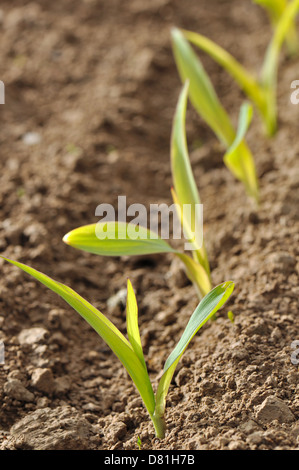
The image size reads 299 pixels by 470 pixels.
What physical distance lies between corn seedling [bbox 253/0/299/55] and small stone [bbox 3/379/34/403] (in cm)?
154

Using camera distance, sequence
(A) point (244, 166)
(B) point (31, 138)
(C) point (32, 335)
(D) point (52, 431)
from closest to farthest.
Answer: (D) point (52, 431) < (C) point (32, 335) < (A) point (244, 166) < (B) point (31, 138)

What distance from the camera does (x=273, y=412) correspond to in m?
1.14

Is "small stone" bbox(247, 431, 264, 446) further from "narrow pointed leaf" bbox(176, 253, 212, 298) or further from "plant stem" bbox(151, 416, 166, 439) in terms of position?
"narrow pointed leaf" bbox(176, 253, 212, 298)

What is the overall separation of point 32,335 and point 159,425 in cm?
41

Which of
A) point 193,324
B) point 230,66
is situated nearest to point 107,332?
point 193,324

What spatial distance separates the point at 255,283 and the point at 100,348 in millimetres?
434

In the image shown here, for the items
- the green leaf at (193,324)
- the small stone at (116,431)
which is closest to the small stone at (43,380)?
the small stone at (116,431)

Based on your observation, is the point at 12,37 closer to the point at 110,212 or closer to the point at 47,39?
the point at 47,39

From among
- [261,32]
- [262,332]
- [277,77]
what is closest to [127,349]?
[262,332]

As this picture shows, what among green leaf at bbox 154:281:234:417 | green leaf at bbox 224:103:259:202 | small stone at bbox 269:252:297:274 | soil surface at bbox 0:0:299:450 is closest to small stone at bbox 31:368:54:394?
soil surface at bbox 0:0:299:450

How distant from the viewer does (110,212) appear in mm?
1909

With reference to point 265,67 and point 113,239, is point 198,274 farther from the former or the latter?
point 265,67

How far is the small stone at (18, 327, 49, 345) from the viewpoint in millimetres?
1396

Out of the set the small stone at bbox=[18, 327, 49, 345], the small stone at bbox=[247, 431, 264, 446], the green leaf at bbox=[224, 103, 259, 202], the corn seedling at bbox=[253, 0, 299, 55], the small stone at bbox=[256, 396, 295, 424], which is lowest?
the small stone at bbox=[247, 431, 264, 446]
